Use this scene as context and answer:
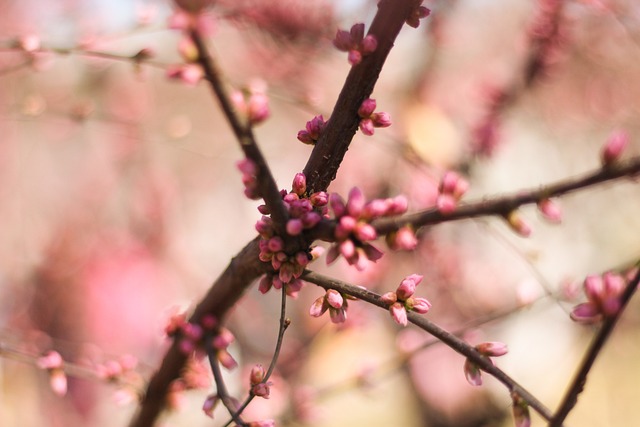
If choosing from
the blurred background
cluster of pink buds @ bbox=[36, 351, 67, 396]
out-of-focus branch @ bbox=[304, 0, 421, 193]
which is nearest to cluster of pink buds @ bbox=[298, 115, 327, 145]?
out-of-focus branch @ bbox=[304, 0, 421, 193]

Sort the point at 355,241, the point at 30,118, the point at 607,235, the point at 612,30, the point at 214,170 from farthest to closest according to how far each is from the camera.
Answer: the point at 214,170 → the point at 607,235 → the point at 612,30 → the point at 30,118 → the point at 355,241

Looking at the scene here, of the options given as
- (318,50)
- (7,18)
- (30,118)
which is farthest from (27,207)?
(318,50)

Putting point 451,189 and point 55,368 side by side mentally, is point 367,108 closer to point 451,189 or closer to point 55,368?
point 451,189

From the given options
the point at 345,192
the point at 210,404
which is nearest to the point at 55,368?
the point at 210,404

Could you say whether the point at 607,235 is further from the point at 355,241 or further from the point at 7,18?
the point at 7,18

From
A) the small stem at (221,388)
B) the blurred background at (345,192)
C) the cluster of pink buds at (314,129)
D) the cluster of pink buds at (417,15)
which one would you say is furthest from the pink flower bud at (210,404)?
the blurred background at (345,192)
